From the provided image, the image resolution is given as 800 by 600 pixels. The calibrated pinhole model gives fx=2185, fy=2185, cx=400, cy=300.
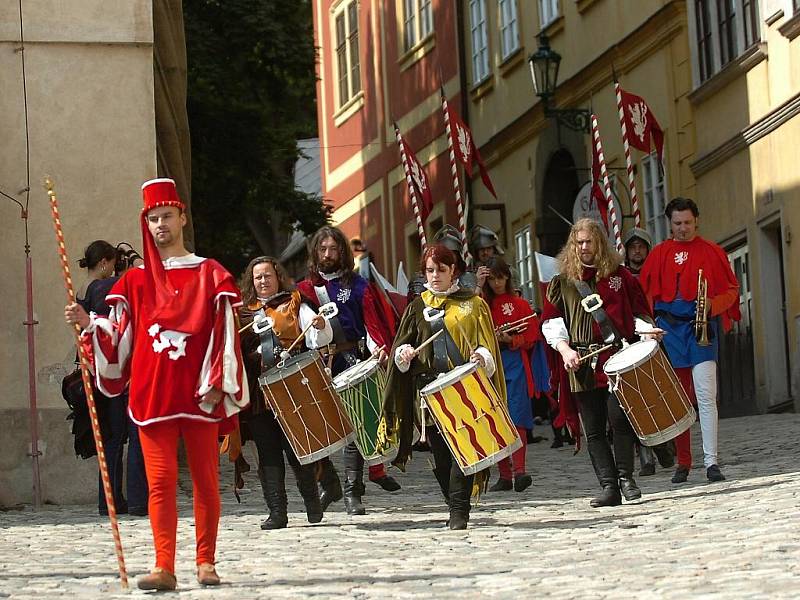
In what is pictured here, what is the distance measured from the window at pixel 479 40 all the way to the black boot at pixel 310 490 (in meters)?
23.0

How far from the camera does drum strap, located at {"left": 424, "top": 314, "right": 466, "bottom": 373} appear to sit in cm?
1243

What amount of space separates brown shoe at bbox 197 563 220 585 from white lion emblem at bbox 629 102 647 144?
14.4 m

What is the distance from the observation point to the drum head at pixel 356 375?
44.9 ft

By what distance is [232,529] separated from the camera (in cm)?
1283

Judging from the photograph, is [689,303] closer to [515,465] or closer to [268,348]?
[515,465]

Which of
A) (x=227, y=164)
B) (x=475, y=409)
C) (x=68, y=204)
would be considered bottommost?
(x=475, y=409)

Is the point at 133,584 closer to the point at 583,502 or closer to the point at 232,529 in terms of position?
→ the point at 232,529

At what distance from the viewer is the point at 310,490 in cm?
1296

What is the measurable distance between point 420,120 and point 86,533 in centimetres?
2549

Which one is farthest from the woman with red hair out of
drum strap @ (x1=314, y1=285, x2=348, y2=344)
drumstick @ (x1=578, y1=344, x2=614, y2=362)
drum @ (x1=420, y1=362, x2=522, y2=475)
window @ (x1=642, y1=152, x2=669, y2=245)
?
window @ (x1=642, y1=152, x2=669, y2=245)

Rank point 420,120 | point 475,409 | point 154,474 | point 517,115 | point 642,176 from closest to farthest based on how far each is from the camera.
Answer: point 154,474
point 475,409
point 642,176
point 517,115
point 420,120

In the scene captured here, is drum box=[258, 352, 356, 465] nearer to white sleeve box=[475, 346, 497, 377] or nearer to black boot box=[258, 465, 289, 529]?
black boot box=[258, 465, 289, 529]

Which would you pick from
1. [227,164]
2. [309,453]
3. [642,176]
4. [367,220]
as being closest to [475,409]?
[309,453]

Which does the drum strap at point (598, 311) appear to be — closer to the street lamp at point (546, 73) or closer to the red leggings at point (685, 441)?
the red leggings at point (685, 441)
